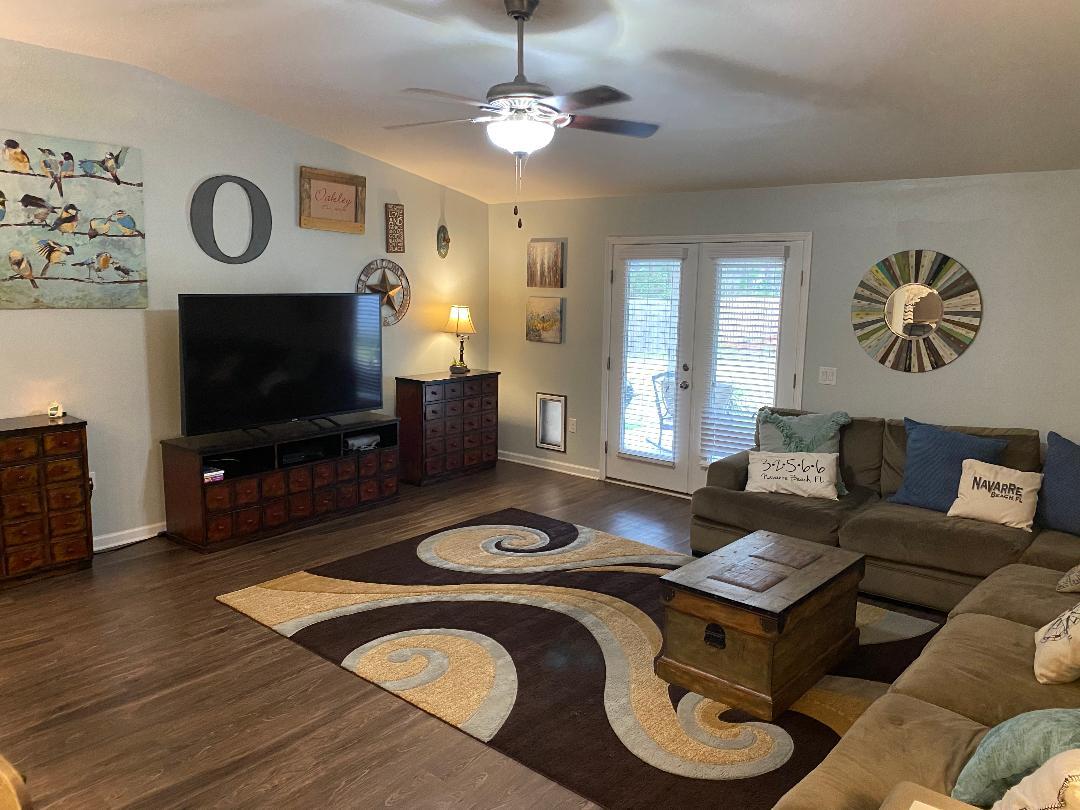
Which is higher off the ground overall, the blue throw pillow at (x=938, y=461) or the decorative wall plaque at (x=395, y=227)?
the decorative wall plaque at (x=395, y=227)

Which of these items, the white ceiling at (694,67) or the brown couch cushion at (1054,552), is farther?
the brown couch cushion at (1054,552)

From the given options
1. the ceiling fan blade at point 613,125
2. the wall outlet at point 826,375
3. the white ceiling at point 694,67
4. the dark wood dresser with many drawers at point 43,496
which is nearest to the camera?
the white ceiling at point 694,67

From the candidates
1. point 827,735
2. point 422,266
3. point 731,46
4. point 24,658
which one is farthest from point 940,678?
point 422,266

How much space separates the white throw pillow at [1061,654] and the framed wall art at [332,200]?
4.88 m

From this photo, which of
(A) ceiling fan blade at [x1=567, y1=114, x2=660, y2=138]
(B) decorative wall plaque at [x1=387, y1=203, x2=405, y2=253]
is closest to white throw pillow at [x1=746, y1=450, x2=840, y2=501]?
(A) ceiling fan blade at [x1=567, y1=114, x2=660, y2=138]

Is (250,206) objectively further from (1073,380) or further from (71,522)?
(1073,380)

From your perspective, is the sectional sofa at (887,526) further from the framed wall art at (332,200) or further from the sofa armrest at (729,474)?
the framed wall art at (332,200)

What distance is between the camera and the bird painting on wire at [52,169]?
14.1 feet

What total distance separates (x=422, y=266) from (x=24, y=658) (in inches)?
157

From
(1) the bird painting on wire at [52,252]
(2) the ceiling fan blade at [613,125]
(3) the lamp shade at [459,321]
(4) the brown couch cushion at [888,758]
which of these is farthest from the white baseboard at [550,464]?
(4) the brown couch cushion at [888,758]

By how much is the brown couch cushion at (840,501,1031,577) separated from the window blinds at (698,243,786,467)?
4.98ft

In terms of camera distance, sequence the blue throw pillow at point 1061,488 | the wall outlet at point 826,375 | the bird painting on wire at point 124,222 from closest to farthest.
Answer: the blue throw pillow at point 1061,488, the bird painting on wire at point 124,222, the wall outlet at point 826,375

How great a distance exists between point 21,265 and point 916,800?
4692 millimetres

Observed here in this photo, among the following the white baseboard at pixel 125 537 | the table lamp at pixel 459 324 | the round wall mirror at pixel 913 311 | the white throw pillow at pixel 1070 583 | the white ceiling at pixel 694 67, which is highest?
the white ceiling at pixel 694 67
